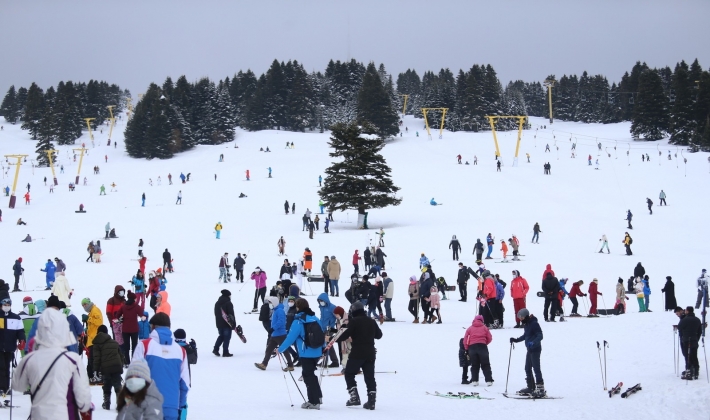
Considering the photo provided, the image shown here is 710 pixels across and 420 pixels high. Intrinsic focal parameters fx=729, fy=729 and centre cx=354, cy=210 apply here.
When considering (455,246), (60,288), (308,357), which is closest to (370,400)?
(308,357)

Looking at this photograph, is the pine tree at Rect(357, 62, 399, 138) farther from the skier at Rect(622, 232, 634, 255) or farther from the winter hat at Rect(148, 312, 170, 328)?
the winter hat at Rect(148, 312, 170, 328)

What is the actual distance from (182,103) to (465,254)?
226 feet

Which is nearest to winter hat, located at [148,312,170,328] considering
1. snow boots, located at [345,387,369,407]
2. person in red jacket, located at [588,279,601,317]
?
snow boots, located at [345,387,369,407]

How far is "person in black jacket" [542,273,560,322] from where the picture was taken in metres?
17.8

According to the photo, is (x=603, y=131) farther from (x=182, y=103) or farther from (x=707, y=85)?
(x=182, y=103)

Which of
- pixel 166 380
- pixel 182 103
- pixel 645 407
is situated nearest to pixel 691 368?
pixel 645 407

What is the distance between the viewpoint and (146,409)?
210 inches

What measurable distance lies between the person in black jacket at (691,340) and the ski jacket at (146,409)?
384 inches

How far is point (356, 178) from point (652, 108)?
5440cm

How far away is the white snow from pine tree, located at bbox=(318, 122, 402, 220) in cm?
151

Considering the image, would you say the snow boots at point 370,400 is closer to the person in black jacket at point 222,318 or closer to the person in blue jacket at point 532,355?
the person in blue jacket at point 532,355

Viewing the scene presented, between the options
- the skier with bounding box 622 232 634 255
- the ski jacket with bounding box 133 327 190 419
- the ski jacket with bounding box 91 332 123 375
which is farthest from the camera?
the skier with bounding box 622 232 634 255

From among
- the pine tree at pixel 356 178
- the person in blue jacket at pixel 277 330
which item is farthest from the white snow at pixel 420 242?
the pine tree at pixel 356 178

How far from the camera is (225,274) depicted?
87.1 ft
